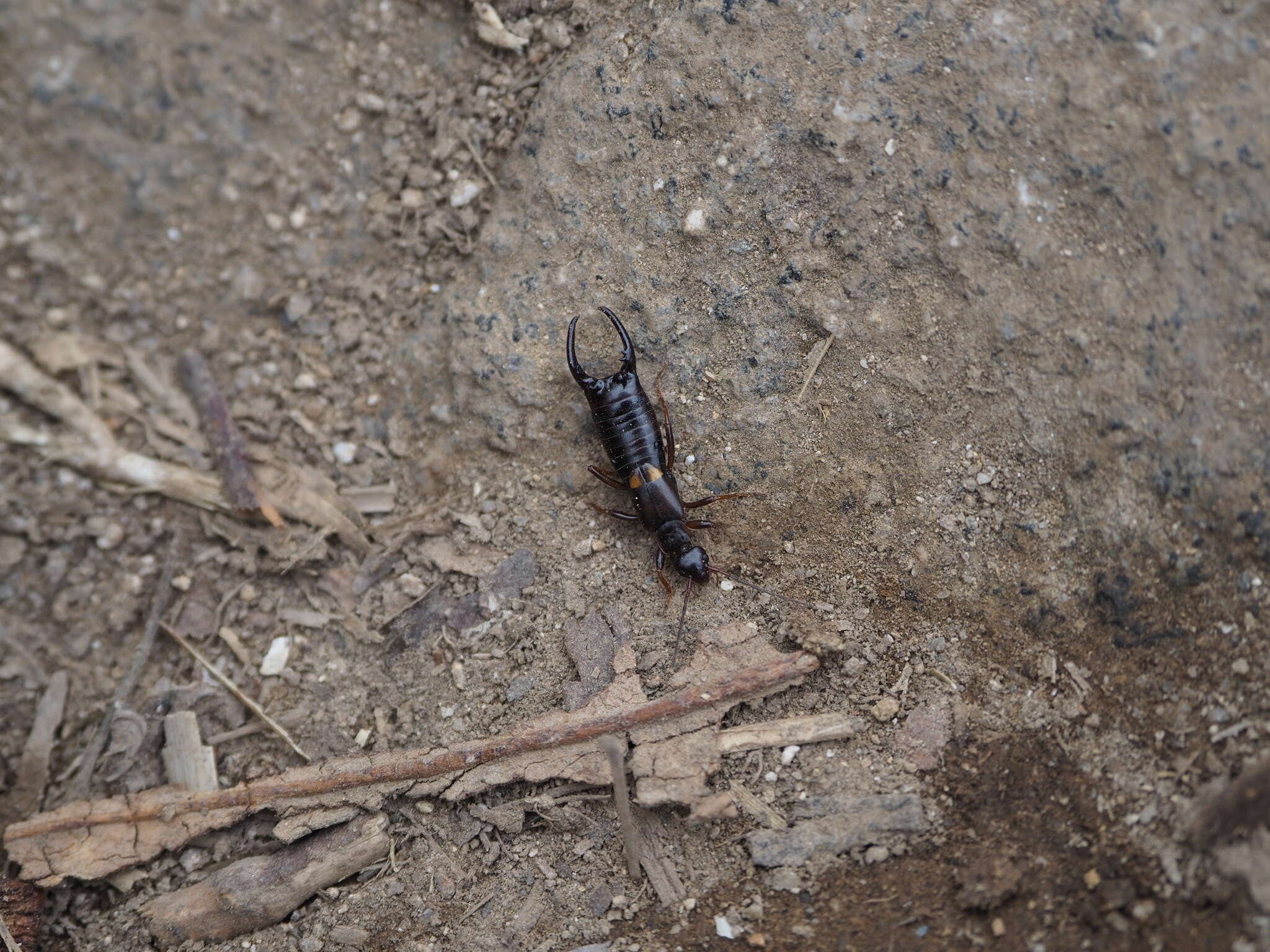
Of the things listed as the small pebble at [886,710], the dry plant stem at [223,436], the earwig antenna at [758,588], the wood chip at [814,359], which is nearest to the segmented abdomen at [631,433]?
the earwig antenna at [758,588]

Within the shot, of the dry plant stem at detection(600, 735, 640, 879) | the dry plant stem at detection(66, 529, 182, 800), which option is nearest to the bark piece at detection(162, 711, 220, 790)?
the dry plant stem at detection(66, 529, 182, 800)

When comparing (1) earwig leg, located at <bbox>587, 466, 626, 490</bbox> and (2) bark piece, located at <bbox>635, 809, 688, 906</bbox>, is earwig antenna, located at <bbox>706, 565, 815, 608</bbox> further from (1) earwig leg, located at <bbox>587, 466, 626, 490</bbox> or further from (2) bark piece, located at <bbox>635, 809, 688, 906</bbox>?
(2) bark piece, located at <bbox>635, 809, 688, 906</bbox>

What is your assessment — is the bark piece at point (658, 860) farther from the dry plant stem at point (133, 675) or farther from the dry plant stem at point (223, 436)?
the dry plant stem at point (133, 675)

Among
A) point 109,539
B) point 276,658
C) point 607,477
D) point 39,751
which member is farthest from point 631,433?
point 39,751

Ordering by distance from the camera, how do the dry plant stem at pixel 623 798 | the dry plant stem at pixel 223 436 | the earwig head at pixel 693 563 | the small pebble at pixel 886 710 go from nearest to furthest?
the dry plant stem at pixel 623 798, the small pebble at pixel 886 710, the earwig head at pixel 693 563, the dry plant stem at pixel 223 436

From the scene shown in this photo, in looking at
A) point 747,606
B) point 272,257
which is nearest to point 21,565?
point 272,257

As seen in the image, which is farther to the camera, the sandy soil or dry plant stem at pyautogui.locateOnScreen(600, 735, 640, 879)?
the sandy soil

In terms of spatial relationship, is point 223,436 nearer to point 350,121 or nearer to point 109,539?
point 109,539
